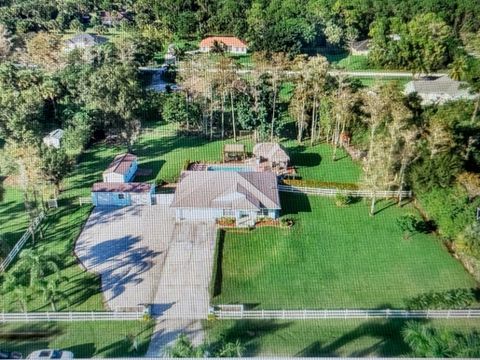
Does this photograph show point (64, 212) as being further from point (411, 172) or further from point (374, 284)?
point (411, 172)

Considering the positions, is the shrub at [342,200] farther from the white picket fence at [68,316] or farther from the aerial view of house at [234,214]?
the white picket fence at [68,316]

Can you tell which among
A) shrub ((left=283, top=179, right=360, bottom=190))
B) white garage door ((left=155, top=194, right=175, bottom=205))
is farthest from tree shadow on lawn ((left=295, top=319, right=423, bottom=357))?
white garage door ((left=155, top=194, right=175, bottom=205))

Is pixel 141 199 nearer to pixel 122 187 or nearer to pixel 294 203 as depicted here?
pixel 122 187

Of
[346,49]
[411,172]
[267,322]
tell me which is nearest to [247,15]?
[346,49]

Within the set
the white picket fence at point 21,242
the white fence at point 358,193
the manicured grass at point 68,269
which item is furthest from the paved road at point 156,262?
the white fence at point 358,193

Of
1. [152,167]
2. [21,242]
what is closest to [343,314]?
[21,242]

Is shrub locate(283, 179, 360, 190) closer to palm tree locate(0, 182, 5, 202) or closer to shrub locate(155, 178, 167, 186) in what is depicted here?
shrub locate(155, 178, 167, 186)
